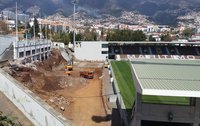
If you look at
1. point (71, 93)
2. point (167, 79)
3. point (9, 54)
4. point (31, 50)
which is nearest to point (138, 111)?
point (167, 79)

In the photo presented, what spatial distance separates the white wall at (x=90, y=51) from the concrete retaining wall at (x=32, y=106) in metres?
39.2

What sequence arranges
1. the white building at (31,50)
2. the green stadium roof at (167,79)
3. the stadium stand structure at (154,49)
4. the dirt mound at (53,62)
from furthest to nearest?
the stadium stand structure at (154,49) < the dirt mound at (53,62) < the white building at (31,50) < the green stadium roof at (167,79)

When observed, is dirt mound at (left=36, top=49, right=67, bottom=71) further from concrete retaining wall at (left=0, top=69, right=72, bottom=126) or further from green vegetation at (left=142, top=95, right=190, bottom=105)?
green vegetation at (left=142, top=95, right=190, bottom=105)

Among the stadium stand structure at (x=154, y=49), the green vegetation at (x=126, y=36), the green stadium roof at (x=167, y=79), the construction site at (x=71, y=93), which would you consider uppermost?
the green vegetation at (x=126, y=36)

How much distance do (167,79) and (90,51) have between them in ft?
147

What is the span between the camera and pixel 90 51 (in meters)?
58.1

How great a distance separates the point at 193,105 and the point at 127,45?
160 feet

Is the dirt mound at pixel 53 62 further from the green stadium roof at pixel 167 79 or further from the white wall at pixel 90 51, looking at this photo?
the green stadium roof at pixel 167 79

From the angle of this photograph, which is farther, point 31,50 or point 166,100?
point 31,50

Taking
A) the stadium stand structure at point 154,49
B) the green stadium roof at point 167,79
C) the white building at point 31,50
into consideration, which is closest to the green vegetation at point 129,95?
the green stadium roof at point 167,79

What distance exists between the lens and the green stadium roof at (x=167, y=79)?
11930mm

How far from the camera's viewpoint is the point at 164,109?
51.0ft

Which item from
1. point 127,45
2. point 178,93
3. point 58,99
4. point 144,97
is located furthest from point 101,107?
point 127,45

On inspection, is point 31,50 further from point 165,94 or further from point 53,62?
point 165,94
